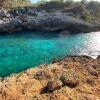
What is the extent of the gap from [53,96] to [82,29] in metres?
48.5

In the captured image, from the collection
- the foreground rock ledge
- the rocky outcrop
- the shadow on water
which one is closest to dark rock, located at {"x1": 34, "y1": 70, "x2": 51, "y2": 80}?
the foreground rock ledge

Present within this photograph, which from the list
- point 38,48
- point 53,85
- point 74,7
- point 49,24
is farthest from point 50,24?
point 53,85

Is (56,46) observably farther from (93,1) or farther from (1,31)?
(93,1)

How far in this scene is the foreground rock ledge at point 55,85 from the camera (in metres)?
16.4

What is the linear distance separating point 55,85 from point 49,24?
46.7 meters

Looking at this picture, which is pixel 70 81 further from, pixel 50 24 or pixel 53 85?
pixel 50 24

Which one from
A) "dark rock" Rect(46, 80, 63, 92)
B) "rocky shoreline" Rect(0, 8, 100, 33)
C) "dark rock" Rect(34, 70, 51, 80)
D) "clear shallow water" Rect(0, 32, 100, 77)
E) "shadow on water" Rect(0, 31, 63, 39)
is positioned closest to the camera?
"dark rock" Rect(46, 80, 63, 92)

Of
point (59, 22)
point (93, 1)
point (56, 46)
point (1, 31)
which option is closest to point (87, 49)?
point (56, 46)

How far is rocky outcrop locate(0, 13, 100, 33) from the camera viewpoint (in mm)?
63062

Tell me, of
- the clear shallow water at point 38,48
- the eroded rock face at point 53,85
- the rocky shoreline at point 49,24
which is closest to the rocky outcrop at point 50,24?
the rocky shoreline at point 49,24

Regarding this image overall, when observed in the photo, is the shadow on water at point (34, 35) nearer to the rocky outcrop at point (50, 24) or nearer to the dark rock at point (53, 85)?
the rocky outcrop at point (50, 24)

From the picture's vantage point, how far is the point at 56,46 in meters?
46.6

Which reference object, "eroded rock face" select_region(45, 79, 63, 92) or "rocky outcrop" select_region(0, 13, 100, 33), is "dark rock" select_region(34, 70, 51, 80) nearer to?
"eroded rock face" select_region(45, 79, 63, 92)

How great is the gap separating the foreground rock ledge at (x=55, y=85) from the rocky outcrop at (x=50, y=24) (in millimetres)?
41469
